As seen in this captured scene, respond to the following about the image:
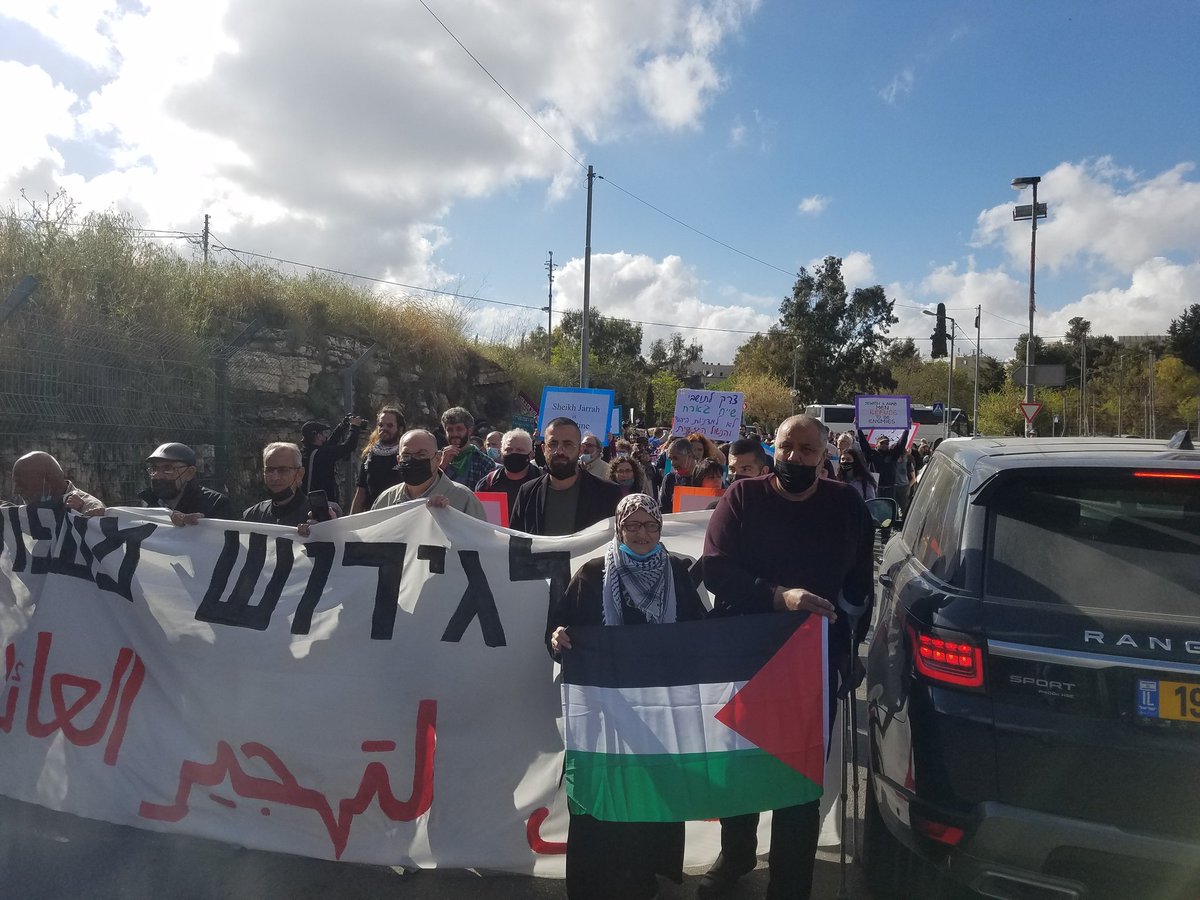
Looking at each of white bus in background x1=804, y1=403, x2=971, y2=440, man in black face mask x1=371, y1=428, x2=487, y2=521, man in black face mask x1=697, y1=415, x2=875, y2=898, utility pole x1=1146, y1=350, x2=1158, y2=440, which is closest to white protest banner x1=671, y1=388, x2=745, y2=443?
man in black face mask x1=371, y1=428, x2=487, y2=521

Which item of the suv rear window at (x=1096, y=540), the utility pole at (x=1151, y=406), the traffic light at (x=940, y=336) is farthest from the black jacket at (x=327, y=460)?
the utility pole at (x=1151, y=406)

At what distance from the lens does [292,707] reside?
12.5 feet

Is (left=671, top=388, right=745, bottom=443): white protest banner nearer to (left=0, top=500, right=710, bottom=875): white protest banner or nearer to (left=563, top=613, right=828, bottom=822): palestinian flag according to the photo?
(left=0, top=500, right=710, bottom=875): white protest banner

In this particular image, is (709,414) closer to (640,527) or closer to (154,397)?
(154,397)

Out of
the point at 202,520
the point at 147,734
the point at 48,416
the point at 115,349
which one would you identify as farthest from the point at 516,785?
the point at 115,349

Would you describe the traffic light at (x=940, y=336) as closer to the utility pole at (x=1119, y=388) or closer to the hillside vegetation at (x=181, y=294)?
the hillside vegetation at (x=181, y=294)

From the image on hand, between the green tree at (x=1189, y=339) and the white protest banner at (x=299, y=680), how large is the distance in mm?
78467

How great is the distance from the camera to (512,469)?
601 centimetres

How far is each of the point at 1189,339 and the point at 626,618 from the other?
262 feet

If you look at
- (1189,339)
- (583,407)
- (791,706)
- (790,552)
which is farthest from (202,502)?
(1189,339)

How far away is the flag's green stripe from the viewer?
3.02 meters

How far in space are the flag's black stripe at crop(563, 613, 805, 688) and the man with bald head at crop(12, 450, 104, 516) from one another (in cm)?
280

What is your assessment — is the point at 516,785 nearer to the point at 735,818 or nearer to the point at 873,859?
the point at 735,818

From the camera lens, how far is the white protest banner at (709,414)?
45.3ft
